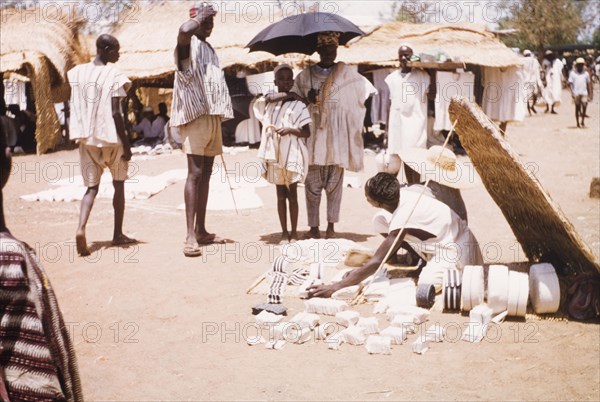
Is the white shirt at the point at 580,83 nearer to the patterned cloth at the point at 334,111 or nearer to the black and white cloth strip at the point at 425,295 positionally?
the patterned cloth at the point at 334,111

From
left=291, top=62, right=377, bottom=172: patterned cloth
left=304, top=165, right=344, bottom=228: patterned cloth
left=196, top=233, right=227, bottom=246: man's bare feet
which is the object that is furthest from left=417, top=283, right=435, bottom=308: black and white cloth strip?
left=196, top=233, right=227, bottom=246: man's bare feet

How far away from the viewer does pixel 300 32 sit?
6.65m

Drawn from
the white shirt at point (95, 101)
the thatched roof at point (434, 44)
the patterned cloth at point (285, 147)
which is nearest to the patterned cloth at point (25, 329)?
the white shirt at point (95, 101)

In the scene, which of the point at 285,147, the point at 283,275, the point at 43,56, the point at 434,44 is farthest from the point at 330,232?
the point at 43,56

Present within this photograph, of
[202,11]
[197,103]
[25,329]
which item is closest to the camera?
[25,329]

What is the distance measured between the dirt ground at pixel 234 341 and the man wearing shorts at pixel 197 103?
59cm

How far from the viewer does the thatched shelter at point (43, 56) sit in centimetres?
1584

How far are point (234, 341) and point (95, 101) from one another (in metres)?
2.92

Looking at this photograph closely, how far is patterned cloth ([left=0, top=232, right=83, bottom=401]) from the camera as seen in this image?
182 cm

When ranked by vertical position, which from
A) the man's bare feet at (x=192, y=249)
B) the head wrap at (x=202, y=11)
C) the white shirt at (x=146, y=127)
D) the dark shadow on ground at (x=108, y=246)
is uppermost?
the head wrap at (x=202, y=11)

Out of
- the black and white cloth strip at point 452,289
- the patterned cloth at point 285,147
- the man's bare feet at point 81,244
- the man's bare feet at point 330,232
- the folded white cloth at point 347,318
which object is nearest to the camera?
the folded white cloth at point 347,318

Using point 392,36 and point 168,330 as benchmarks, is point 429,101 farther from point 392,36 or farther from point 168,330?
point 392,36

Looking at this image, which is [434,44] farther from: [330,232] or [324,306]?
[324,306]

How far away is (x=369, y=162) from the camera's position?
13.6 m
